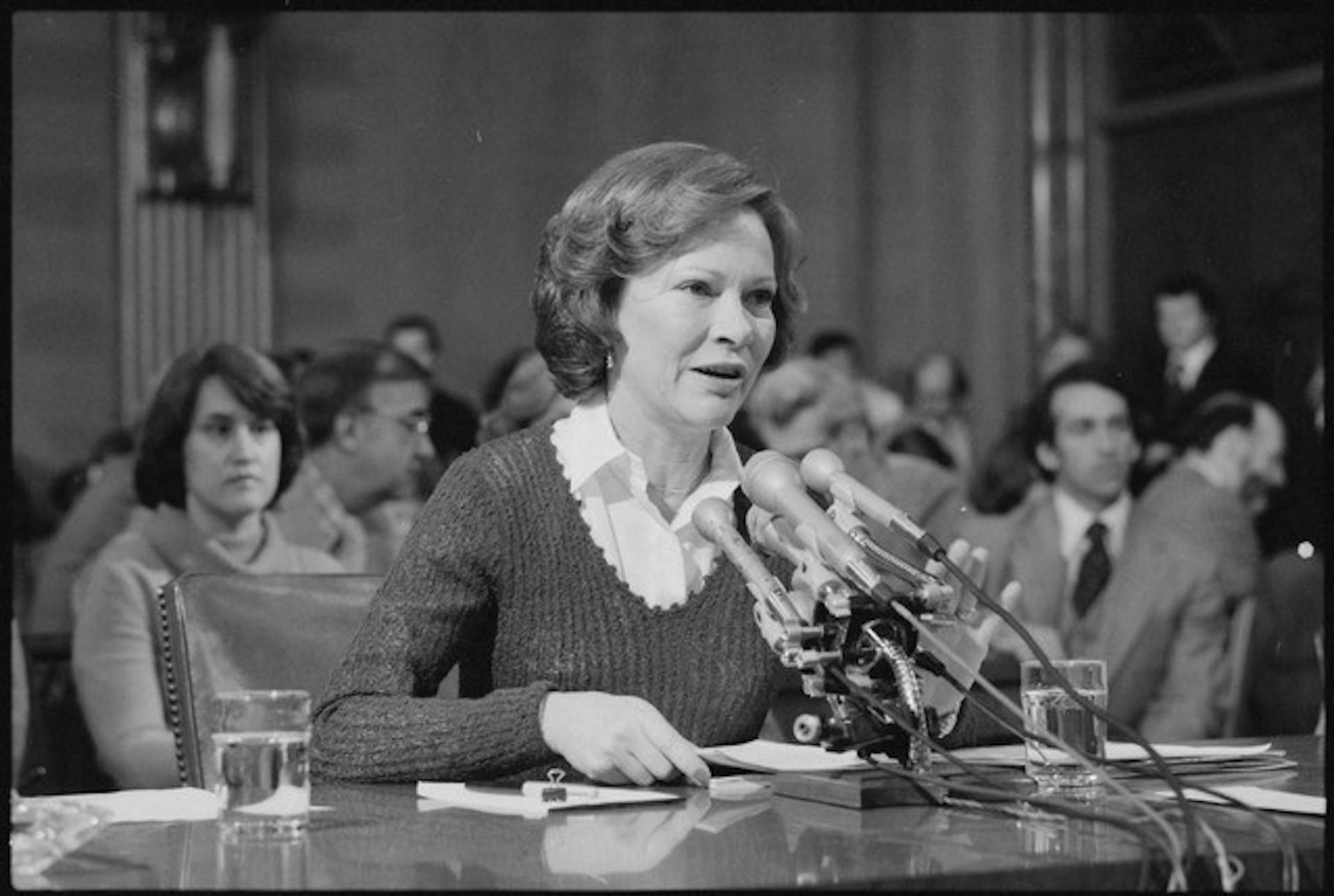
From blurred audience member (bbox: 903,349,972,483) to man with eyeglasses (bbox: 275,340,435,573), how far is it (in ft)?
13.0

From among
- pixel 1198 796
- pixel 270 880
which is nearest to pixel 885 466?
pixel 1198 796

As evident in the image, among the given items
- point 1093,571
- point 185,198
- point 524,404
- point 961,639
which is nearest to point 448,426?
point 524,404

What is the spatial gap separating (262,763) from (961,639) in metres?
0.70

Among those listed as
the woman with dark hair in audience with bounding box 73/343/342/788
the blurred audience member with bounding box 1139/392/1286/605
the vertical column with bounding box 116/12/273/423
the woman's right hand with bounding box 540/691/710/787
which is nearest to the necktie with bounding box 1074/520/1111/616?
the blurred audience member with bounding box 1139/392/1286/605

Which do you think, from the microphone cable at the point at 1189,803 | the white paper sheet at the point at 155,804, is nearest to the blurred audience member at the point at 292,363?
the white paper sheet at the point at 155,804

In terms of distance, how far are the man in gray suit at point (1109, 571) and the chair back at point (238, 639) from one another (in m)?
2.23

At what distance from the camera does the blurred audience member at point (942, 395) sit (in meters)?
8.43

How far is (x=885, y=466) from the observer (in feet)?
17.2

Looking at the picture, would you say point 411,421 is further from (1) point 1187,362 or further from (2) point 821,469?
(1) point 1187,362

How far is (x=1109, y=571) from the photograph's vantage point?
16.1 feet

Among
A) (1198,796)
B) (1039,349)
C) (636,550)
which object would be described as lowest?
(1198,796)

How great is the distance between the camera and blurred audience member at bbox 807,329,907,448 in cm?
794

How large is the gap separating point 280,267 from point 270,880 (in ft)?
23.1

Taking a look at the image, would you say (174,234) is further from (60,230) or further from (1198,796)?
(1198,796)
